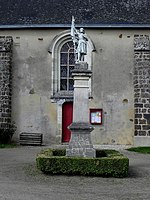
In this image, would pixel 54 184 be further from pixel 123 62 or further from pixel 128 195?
pixel 123 62

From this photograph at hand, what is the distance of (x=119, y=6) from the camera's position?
68.0 feet

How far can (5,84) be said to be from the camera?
19703mm

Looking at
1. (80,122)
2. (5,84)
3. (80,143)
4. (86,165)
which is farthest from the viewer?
(5,84)

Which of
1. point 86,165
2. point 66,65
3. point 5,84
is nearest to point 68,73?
point 66,65

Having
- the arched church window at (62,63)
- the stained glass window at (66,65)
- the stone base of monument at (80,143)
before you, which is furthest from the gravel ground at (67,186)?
the stained glass window at (66,65)

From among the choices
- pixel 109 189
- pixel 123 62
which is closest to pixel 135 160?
pixel 109 189

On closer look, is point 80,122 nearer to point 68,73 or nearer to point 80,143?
point 80,143

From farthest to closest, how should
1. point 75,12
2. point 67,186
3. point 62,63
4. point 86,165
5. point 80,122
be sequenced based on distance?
1. point 75,12
2. point 62,63
3. point 80,122
4. point 86,165
5. point 67,186

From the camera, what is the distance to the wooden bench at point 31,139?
18953 mm

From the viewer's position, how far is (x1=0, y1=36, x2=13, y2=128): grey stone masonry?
19656 millimetres

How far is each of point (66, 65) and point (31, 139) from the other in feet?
13.7

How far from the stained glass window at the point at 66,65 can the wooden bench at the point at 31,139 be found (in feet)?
9.30

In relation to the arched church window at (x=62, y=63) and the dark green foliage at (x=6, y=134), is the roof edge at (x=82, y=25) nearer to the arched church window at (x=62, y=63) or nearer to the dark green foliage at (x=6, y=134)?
the arched church window at (x=62, y=63)

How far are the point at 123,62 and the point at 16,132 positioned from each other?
21.0ft
